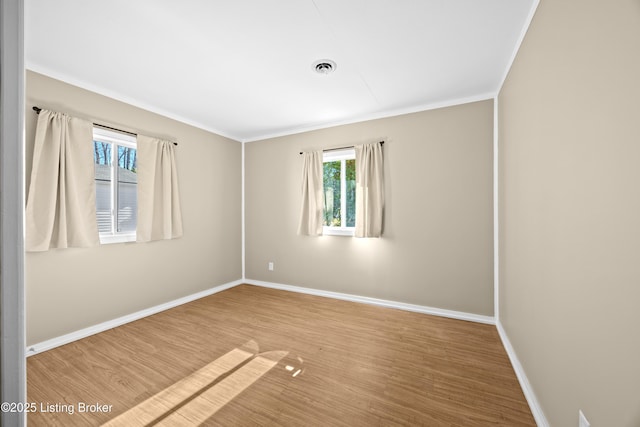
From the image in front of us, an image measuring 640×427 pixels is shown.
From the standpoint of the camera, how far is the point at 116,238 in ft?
9.29

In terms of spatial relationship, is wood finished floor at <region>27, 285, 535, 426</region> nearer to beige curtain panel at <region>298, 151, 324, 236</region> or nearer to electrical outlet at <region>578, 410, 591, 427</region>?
electrical outlet at <region>578, 410, 591, 427</region>

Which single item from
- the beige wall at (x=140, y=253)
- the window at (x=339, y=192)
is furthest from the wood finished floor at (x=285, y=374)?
the window at (x=339, y=192)

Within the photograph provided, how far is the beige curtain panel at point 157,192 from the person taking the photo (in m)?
3.03

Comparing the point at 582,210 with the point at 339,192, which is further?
the point at 339,192

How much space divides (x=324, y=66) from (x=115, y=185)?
2643 millimetres

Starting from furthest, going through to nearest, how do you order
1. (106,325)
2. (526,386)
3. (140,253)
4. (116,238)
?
(140,253), (116,238), (106,325), (526,386)

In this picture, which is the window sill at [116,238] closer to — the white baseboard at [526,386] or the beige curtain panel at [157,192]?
the beige curtain panel at [157,192]

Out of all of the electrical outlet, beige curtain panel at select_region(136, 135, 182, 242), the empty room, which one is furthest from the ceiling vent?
the electrical outlet

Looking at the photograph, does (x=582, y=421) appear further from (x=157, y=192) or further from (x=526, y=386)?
(x=157, y=192)

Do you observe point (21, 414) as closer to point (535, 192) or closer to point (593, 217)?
point (593, 217)

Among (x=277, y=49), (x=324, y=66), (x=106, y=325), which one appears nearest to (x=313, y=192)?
(x=324, y=66)

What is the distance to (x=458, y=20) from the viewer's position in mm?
1782

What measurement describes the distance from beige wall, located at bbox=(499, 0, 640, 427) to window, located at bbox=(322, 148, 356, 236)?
82.7 inches

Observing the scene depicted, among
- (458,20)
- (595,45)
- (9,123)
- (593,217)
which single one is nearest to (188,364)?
(9,123)
